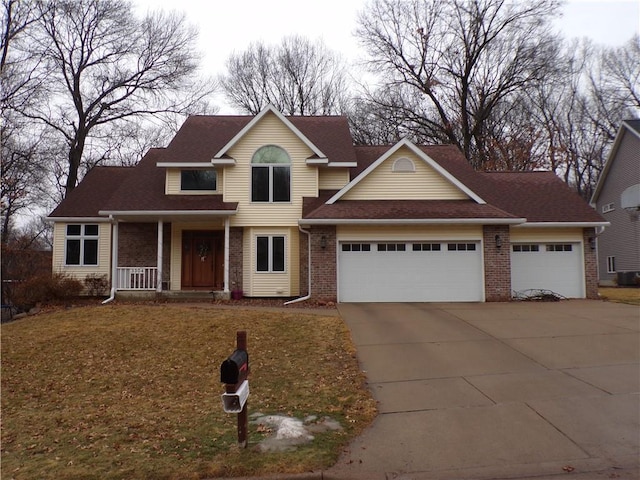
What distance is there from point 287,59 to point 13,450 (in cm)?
3499

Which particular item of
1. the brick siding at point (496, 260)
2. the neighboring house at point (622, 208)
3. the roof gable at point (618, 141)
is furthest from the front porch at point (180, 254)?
the roof gable at point (618, 141)

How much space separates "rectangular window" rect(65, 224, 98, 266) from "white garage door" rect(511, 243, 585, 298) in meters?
15.7

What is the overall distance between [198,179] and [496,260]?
11.1 meters

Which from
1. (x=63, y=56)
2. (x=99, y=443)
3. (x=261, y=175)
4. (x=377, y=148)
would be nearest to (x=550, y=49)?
(x=377, y=148)

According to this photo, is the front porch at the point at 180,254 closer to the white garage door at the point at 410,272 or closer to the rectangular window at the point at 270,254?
the rectangular window at the point at 270,254

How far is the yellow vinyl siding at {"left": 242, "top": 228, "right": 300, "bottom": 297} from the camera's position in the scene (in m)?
17.0

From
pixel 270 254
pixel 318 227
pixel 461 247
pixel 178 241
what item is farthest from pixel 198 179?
pixel 461 247

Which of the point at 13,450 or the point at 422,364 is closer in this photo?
the point at 13,450

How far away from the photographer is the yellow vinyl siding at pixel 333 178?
18516mm

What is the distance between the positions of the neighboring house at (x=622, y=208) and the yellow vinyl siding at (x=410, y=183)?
12707mm

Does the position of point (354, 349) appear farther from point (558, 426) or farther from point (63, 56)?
point (63, 56)

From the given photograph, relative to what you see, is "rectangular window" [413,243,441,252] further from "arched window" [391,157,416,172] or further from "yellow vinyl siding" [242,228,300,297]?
"yellow vinyl siding" [242,228,300,297]

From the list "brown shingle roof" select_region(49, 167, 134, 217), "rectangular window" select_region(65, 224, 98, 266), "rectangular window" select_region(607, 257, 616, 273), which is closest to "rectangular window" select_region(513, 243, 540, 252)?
"rectangular window" select_region(607, 257, 616, 273)

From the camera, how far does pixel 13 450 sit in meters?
5.04
